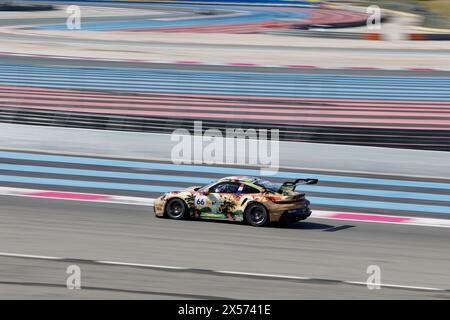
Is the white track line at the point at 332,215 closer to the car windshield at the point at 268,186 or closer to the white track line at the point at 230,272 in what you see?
the car windshield at the point at 268,186

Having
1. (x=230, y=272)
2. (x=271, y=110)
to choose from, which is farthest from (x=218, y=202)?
(x=271, y=110)

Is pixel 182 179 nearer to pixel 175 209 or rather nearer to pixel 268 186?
pixel 175 209

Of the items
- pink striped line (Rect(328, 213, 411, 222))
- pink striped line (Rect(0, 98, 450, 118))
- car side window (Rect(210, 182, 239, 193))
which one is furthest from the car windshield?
pink striped line (Rect(0, 98, 450, 118))

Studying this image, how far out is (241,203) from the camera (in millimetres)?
14016

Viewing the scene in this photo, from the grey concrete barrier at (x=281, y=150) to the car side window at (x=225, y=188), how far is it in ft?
16.7

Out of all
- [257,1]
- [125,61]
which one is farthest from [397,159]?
[257,1]

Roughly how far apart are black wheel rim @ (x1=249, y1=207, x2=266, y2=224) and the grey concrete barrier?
5447 mm

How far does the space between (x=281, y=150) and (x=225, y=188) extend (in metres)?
5.14

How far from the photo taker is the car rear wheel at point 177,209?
561 inches

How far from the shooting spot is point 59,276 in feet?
34.4

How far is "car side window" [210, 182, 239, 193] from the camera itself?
14277 millimetres

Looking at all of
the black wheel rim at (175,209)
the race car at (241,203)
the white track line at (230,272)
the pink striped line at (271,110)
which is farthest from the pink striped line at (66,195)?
the pink striped line at (271,110)

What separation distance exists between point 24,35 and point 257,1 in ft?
123

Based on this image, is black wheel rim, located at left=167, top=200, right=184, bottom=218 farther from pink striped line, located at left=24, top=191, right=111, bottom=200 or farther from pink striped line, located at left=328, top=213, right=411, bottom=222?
pink striped line, located at left=328, top=213, right=411, bottom=222
